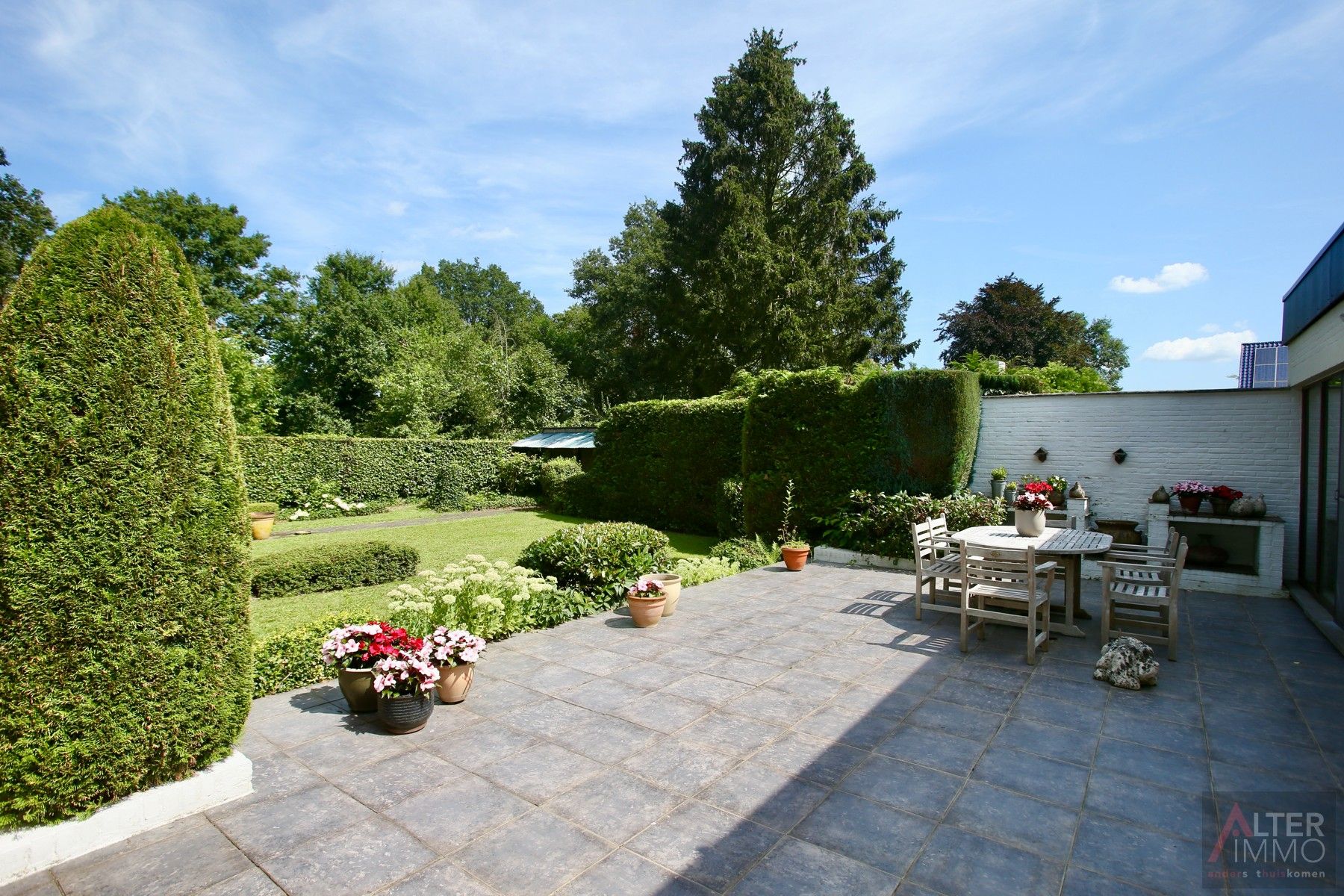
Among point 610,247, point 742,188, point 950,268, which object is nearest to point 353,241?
point 610,247

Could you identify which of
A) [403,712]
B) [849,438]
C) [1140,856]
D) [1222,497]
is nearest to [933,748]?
[1140,856]

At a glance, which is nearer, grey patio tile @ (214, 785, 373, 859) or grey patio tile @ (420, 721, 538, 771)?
grey patio tile @ (214, 785, 373, 859)

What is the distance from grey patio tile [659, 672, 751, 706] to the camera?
4.47 m

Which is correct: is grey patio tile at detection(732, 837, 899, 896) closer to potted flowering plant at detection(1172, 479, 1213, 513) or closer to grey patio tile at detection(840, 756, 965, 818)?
grey patio tile at detection(840, 756, 965, 818)

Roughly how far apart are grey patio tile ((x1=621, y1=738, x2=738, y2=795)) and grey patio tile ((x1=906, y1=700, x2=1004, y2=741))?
4.69 feet

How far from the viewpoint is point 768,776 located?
335cm

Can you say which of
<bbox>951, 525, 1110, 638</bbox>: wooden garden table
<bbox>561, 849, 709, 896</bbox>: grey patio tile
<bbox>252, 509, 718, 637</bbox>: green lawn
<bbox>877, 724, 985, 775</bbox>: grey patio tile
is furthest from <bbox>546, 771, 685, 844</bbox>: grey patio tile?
<bbox>951, 525, 1110, 638</bbox>: wooden garden table

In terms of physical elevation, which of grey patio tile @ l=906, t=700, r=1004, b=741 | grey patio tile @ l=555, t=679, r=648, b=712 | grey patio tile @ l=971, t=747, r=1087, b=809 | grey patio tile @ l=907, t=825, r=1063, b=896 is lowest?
grey patio tile @ l=555, t=679, r=648, b=712

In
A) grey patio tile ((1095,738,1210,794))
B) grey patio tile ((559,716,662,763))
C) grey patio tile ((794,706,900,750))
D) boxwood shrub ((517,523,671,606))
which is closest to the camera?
grey patio tile ((1095,738,1210,794))

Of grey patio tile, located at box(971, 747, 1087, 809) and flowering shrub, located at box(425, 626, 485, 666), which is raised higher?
flowering shrub, located at box(425, 626, 485, 666)

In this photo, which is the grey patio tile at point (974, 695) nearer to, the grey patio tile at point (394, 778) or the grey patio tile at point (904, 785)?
the grey patio tile at point (904, 785)

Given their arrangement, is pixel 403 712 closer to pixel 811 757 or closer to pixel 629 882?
pixel 629 882

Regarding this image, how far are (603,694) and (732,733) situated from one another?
114 centimetres

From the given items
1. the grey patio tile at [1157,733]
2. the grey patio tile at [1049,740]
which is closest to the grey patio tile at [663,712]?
the grey patio tile at [1049,740]
